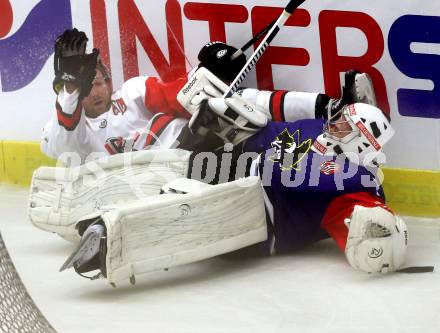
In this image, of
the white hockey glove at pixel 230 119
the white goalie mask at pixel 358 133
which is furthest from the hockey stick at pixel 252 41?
the white goalie mask at pixel 358 133

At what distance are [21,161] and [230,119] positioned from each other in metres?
1.21

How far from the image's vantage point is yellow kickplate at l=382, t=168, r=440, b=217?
392 cm

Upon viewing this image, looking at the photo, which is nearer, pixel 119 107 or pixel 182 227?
pixel 182 227

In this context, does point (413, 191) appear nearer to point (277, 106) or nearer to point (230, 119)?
point (277, 106)

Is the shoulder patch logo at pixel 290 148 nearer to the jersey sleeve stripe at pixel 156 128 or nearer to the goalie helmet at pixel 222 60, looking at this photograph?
the goalie helmet at pixel 222 60

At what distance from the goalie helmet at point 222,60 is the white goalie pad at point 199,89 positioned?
7cm

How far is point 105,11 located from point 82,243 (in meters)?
1.37

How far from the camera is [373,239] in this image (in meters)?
3.35

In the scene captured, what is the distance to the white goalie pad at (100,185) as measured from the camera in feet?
12.4

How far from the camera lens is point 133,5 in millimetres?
4348

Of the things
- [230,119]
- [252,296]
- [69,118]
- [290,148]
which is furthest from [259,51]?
[252,296]

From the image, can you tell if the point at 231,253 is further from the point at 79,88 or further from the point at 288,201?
the point at 79,88

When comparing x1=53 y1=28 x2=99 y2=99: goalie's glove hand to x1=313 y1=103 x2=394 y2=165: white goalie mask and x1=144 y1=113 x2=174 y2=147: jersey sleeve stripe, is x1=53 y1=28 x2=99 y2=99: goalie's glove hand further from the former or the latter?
x1=313 y1=103 x2=394 y2=165: white goalie mask

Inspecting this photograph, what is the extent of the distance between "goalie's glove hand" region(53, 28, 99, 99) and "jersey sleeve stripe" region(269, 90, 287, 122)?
715mm
